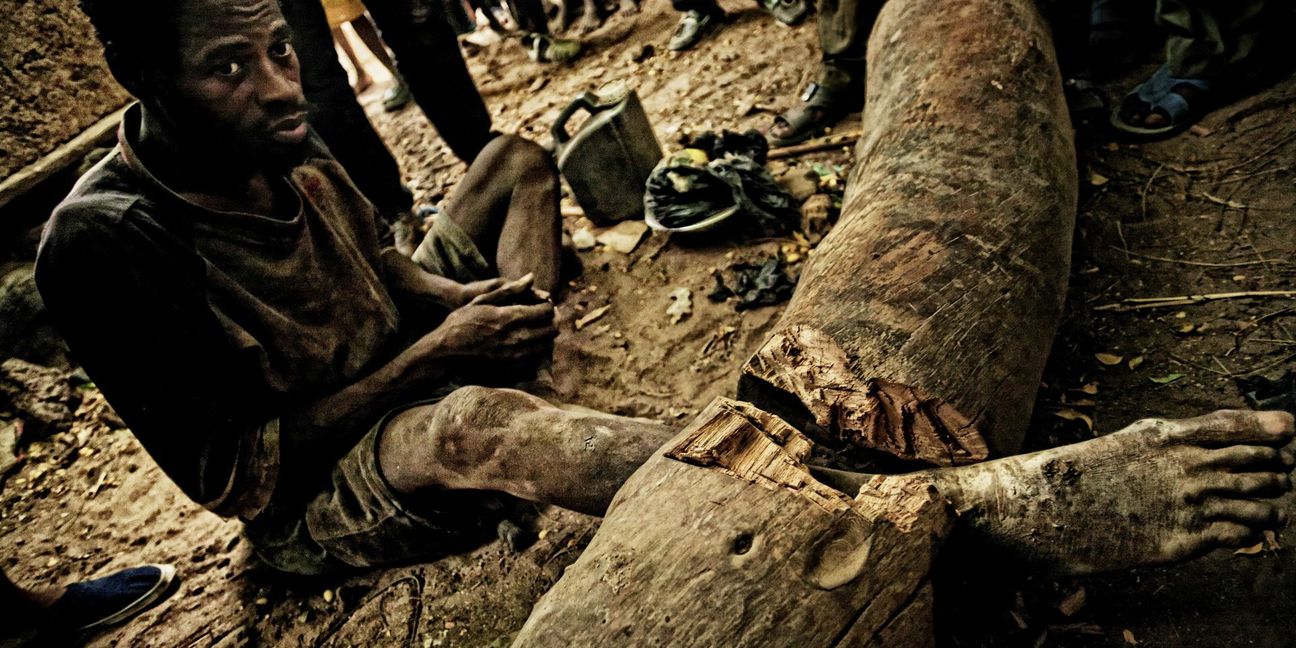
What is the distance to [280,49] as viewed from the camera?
5.28 ft

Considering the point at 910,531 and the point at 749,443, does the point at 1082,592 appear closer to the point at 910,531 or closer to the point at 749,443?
the point at 910,531

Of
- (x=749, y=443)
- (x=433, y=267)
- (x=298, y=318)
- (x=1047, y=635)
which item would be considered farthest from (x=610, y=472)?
(x=433, y=267)

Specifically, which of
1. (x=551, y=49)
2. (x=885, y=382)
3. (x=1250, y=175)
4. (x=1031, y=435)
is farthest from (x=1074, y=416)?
(x=551, y=49)

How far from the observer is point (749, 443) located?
1.30 m

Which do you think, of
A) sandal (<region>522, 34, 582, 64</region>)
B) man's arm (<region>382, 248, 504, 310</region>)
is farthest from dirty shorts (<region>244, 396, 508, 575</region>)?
sandal (<region>522, 34, 582, 64</region>)

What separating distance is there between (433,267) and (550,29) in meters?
4.80

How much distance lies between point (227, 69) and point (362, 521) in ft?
4.18

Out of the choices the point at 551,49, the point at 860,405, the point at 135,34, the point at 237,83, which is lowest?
the point at 860,405

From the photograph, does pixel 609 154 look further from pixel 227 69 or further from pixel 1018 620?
pixel 1018 620

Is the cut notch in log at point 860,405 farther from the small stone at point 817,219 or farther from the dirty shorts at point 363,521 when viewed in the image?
the small stone at point 817,219

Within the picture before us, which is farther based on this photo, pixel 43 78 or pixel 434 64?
pixel 434 64

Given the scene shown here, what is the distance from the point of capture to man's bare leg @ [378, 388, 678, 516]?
1578 mm

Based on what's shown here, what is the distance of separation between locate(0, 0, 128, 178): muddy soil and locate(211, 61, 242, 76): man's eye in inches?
110

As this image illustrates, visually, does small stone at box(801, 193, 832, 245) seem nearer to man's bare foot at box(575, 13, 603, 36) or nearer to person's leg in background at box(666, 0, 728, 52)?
person's leg in background at box(666, 0, 728, 52)
